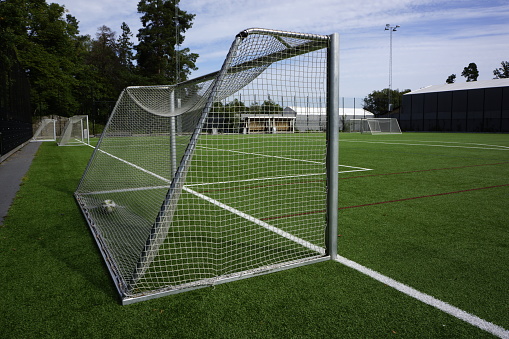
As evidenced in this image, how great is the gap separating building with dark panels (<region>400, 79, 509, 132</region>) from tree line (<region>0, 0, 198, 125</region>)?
91.6 feet

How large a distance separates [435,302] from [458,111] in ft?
153

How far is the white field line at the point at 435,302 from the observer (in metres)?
2.24

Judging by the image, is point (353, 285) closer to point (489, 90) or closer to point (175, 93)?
point (175, 93)

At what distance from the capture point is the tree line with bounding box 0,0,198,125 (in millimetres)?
34531

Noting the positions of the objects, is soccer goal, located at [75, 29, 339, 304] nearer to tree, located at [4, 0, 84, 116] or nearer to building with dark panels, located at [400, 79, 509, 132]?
tree, located at [4, 0, 84, 116]

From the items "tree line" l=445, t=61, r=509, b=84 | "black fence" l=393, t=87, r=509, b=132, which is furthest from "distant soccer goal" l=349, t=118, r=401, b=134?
"tree line" l=445, t=61, r=509, b=84

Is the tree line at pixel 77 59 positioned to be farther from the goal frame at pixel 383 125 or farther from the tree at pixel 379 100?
the tree at pixel 379 100

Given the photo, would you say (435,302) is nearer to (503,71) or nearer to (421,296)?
(421,296)

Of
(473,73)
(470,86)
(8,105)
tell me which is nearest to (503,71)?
(473,73)

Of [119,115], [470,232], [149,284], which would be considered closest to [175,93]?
[119,115]

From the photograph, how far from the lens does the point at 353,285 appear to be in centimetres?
285

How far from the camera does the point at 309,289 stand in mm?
2807

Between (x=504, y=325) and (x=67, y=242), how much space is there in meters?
3.85

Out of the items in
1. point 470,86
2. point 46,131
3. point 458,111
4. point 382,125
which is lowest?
point 46,131
